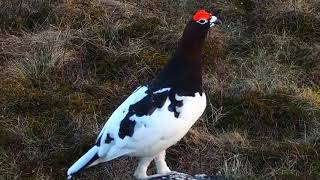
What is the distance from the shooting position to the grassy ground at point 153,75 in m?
5.07

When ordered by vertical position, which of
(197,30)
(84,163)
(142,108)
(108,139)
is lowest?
(84,163)

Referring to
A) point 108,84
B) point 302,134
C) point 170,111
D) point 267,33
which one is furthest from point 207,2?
point 170,111

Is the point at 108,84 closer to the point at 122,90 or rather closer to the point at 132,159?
the point at 122,90

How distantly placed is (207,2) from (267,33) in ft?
2.87

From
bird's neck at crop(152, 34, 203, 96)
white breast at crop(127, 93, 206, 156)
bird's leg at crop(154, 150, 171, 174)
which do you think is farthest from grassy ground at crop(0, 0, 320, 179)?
bird's neck at crop(152, 34, 203, 96)

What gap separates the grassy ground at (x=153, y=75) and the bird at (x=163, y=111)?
86 cm

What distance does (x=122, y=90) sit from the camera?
5.86 m

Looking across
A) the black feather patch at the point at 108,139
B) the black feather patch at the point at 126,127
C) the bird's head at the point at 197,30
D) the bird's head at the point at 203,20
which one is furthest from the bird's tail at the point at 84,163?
the bird's head at the point at 203,20

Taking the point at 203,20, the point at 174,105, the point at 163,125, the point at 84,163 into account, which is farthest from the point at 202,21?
the point at 84,163

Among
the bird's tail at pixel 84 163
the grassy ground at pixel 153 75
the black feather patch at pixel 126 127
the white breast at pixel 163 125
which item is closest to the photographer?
the white breast at pixel 163 125

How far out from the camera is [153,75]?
19.9 feet

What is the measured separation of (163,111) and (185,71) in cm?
28

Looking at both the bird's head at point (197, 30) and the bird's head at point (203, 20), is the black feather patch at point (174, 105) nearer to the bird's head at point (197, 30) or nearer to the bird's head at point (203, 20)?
the bird's head at point (197, 30)

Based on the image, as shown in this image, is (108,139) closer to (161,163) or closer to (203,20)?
(161,163)
